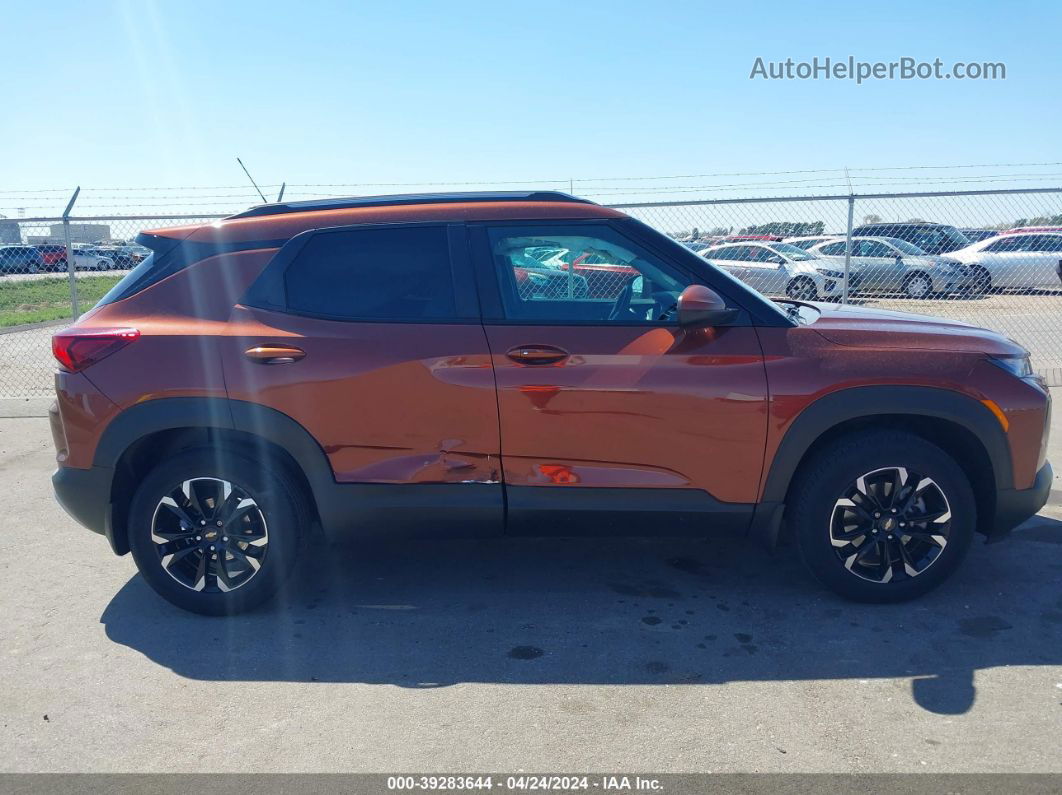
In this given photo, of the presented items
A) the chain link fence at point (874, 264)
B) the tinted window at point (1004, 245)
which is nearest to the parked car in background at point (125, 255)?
the chain link fence at point (874, 264)

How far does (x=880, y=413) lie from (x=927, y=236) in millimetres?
9452

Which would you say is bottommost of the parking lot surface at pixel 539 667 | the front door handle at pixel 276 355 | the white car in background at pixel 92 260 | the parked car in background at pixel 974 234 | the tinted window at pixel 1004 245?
the parking lot surface at pixel 539 667

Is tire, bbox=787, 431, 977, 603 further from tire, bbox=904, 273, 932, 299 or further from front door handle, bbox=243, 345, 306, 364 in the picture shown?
tire, bbox=904, 273, 932, 299

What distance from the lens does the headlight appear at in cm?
389

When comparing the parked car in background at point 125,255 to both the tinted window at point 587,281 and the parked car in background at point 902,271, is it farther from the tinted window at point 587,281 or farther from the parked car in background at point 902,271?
the tinted window at point 587,281

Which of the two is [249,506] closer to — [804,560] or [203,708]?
[203,708]

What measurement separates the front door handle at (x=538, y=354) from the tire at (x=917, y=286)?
8853 mm

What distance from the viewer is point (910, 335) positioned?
3912 millimetres

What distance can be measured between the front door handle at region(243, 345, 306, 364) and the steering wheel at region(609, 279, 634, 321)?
1.40 m

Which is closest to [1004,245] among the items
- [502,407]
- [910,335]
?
[910,335]

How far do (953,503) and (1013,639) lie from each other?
2.00 feet

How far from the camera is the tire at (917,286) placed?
11.3 meters

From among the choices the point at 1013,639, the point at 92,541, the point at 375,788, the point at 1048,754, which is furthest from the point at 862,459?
the point at 92,541

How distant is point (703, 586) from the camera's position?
432 centimetres
